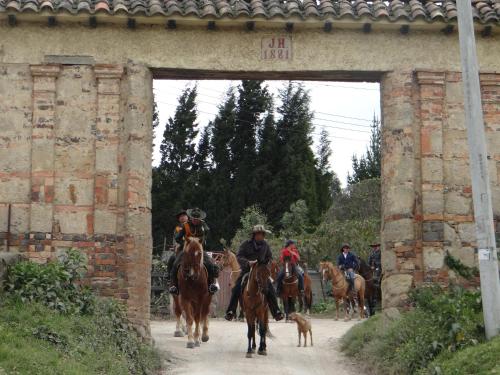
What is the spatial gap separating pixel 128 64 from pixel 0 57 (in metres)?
2.26

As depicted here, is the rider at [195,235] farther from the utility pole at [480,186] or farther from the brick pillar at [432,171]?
the utility pole at [480,186]

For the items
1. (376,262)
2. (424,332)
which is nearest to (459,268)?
(424,332)

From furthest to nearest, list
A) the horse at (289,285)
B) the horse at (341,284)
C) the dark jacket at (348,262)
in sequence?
1. the dark jacket at (348,262)
2. the horse at (341,284)
3. the horse at (289,285)

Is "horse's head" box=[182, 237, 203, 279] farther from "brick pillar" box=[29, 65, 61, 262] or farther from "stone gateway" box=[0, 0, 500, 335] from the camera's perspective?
"brick pillar" box=[29, 65, 61, 262]

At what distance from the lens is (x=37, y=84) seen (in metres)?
14.7

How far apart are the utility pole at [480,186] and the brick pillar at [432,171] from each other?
3.08 metres

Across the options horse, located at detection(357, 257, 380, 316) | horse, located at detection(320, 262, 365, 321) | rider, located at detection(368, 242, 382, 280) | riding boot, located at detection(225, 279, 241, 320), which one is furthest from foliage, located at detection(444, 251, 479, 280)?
rider, located at detection(368, 242, 382, 280)

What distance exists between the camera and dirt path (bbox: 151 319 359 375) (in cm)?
1397

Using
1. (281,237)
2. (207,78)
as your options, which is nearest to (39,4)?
(207,78)

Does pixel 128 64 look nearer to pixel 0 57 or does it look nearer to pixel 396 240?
pixel 0 57

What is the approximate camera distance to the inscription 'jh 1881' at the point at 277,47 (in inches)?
585

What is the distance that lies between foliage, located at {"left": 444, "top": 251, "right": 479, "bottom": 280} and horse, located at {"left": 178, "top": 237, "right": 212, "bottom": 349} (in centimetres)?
454

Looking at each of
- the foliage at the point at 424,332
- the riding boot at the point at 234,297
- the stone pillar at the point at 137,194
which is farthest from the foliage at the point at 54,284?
the foliage at the point at 424,332

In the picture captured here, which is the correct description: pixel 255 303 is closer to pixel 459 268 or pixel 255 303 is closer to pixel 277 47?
pixel 459 268
